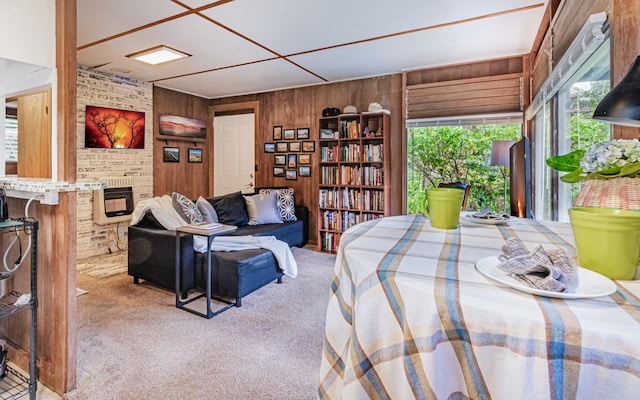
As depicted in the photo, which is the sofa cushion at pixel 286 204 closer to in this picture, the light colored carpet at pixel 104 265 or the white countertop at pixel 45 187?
the light colored carpet at pixel 104 265

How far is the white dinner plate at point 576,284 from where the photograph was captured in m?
0.53

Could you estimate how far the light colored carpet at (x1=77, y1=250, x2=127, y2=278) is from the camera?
3738 millimetres

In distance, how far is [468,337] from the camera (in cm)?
52

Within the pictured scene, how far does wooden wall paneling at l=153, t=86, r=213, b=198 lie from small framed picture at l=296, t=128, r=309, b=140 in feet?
5.76

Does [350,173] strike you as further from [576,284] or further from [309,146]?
[576,284]

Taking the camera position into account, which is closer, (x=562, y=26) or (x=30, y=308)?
(x=30, y=308)

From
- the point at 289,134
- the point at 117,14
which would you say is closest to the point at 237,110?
the point at 289,134

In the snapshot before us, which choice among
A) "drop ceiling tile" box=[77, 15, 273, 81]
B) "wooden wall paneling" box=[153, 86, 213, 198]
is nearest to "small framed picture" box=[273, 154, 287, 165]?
"wooden wall paneling" box=[153, 86, 213, 198]

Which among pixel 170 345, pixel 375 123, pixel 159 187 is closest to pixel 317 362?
pixel 170 345

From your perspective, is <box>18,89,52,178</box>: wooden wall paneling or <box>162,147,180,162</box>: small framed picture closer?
<box>18,89,52,178</box>: wooden wall paneling

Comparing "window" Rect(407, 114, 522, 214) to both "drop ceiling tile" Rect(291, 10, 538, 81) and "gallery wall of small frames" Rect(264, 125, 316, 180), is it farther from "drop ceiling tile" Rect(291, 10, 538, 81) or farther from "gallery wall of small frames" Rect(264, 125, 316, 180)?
"gallery wall of small frames" Rect(264, 125, 316, 180)

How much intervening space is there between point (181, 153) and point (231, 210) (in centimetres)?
191

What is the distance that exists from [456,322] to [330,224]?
4.34m

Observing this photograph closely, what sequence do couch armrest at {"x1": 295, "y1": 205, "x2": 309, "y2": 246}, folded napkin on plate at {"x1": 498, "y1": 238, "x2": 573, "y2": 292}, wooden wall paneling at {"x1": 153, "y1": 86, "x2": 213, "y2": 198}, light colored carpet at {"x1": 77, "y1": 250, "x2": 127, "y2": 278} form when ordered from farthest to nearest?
wooden wall paneling at {"x1": 153, "y1": 86, "x2": 213, "y2": 198}, couch armrest at {"x1": 295, "y1": 205, "x2": 309, "y2": 246}, light colored carpet at {"x1": 77, "y1": 250, "x2": 127, "y2": 278}, folded napkin on plate at {"x1": 498, "y1": 238, "x2": 573, "y2": 292}
